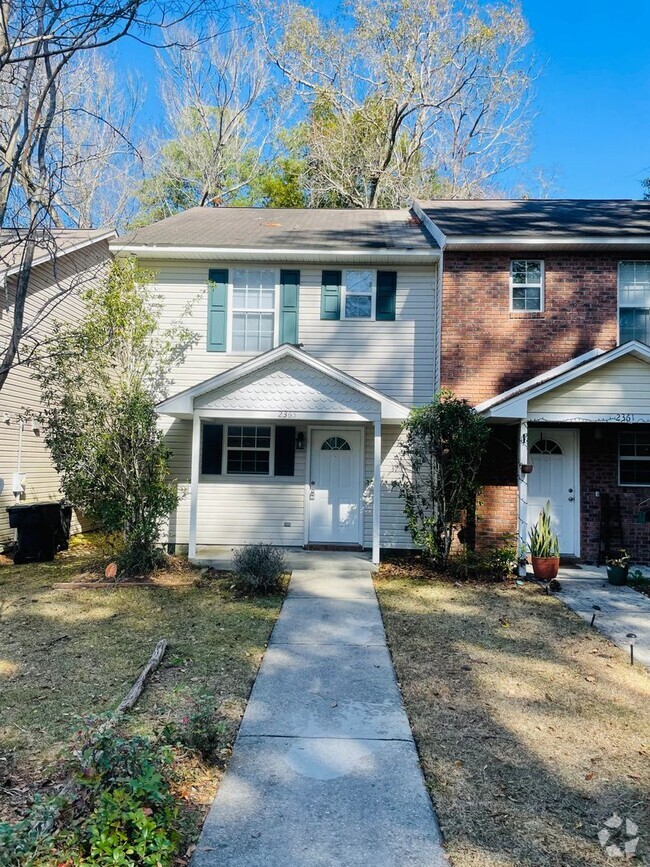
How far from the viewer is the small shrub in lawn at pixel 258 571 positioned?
25.1ft

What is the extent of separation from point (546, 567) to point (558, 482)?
199 cm

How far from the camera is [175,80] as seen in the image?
22.7 m

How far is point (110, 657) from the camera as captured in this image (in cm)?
534

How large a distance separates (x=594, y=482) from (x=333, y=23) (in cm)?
2041

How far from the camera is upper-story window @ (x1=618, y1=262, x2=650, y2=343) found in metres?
9.89

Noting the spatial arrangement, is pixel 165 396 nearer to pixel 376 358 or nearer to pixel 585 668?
pixel 376 358

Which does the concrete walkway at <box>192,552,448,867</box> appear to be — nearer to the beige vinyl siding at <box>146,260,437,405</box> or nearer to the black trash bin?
the black trash bin

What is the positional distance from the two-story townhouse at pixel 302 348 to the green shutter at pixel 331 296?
0.06 feet

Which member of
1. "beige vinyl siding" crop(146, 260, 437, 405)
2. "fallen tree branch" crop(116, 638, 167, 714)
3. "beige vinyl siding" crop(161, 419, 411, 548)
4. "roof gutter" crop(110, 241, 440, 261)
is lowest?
"fallen tree branch" crop(116, 638, 167, 714)

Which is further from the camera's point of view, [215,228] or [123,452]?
[215,228]

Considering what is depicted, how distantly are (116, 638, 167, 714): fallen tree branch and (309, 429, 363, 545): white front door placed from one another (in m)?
5.03

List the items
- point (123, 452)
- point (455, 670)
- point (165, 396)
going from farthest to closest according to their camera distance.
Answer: point (165, 396)
point (123, 452)
point (455, 670)

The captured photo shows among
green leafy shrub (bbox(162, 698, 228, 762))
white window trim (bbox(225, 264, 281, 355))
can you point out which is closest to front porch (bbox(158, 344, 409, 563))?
white window trim (bbox(225, 264, 281, 355))

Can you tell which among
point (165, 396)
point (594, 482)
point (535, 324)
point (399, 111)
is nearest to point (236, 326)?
point (165, 396)
